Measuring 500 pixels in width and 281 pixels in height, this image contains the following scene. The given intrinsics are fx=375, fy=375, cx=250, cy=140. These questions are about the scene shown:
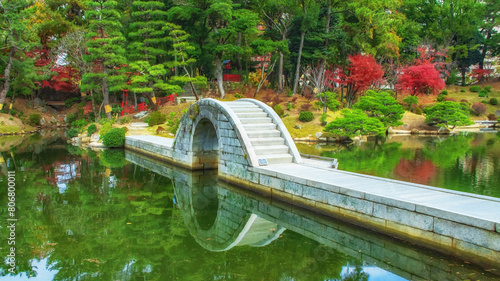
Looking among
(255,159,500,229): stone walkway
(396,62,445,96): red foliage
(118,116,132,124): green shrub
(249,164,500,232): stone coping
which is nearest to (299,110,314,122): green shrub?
(118,116,132,124): green shrub

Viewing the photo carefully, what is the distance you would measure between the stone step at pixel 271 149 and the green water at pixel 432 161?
3.64m

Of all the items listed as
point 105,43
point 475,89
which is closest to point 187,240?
point 105,43

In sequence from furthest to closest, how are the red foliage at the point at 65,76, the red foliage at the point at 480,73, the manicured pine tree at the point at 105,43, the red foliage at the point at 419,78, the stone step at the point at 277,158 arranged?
the red foliage at the point at 480,73
the red foliage at the point at 419,78
the red foliage at the point at 65,76
the manicured pine tree at the point at 105,43
the stone step at the point at 277,158

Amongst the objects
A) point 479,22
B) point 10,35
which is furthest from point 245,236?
point 479,22

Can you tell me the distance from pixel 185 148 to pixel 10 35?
866 inches

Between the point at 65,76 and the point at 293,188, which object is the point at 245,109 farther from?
the point at 65,76

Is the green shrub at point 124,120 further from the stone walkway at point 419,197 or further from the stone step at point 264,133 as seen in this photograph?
the stone walkway at point 419,197

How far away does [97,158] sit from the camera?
17375mm

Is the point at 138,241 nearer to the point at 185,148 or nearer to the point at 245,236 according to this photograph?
the point at 245,236

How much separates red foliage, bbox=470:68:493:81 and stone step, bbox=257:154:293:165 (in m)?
40.3

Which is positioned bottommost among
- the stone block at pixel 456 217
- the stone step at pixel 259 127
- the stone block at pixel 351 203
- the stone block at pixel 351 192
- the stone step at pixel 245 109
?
the stone block at pixel 351 203

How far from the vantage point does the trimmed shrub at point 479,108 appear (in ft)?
113

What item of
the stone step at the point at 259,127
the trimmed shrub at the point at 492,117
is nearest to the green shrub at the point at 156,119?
the stone step at the point at 259,127

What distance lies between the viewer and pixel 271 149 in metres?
10.5
